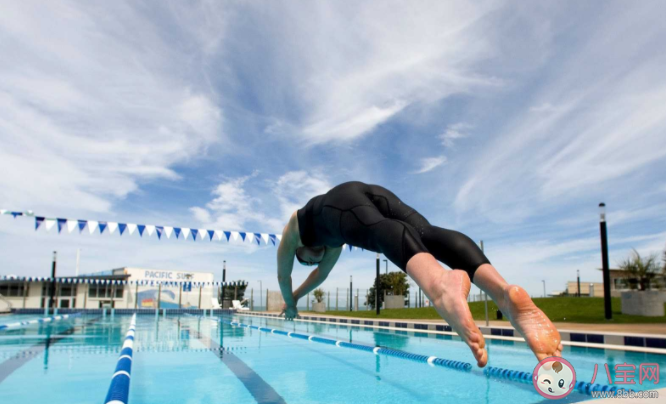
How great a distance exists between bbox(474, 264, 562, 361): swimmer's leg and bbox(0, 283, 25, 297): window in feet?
158

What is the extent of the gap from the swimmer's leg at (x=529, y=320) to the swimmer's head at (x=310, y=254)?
1.61 metres

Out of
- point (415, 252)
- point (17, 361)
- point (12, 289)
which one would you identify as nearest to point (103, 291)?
point (12, 289)

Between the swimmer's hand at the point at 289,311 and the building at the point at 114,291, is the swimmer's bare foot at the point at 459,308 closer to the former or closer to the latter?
the swimmer's hand at the point at 289,311

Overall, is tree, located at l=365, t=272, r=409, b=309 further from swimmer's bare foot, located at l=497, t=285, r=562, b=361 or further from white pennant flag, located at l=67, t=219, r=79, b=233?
swimmer's bare foot, located at l=497, t=285, r=562, b=361

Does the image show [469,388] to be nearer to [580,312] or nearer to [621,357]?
[621,357]

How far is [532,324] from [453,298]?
1.48 ft

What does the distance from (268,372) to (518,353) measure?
4.32 meters

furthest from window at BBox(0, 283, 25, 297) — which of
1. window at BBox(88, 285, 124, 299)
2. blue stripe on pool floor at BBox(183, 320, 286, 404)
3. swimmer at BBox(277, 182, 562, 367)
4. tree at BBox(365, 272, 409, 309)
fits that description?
swimmer at BBox(277, 182, 562, 367)

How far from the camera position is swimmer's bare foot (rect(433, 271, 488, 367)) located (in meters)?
1.84

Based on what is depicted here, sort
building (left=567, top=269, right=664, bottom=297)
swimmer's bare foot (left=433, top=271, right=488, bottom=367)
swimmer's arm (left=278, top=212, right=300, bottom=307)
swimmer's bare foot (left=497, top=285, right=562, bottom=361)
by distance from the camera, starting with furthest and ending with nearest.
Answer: building (left=567, top=269, right=664, bottom=297) → swimmer's arm (left=278, top=212, right=300, bottom=307) → swimmer's bare foot (left=497, top=285, right=562, bottom=361) → swimmer's bare foot (left=433, top=271, right=488, bottom=367)

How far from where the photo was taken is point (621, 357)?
7039 millimetres

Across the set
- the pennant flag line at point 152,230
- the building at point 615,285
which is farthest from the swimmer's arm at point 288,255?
the building at point 615,285
